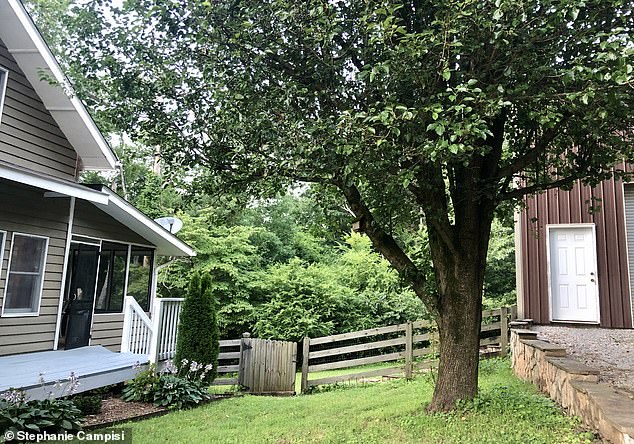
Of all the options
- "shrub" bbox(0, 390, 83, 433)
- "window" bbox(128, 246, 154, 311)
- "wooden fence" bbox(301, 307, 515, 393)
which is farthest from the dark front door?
"wooden fence" bbox(301, 307, 515, 393)

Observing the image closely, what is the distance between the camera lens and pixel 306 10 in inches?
170

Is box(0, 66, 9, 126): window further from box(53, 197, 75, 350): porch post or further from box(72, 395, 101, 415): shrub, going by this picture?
box(72, 395, 101, 415): shrub

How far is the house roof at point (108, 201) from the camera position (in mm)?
6238

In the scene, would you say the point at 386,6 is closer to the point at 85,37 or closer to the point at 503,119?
the point at 503,119

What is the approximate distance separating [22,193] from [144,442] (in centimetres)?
479

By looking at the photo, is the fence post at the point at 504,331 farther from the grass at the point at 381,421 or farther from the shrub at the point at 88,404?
the shrub at the point at 88,404

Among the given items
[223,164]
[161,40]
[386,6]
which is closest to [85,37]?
[161,40]

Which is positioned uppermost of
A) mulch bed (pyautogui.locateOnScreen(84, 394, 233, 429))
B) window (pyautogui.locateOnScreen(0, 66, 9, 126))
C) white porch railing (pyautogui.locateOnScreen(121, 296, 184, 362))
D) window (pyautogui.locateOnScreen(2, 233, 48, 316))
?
window (pyautogui.locateOnScreen(0, 66, 9, 126))

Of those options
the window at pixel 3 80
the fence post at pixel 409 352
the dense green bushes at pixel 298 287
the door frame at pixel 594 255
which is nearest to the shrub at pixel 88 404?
the window at pixel 3 80

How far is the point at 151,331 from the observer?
8.51m

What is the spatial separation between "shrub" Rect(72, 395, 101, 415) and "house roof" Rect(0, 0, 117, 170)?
14.2 ft

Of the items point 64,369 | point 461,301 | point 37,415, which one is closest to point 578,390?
point 461,301

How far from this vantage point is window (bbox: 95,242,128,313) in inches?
348

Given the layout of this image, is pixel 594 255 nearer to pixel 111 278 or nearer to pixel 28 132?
pixel 111 278
